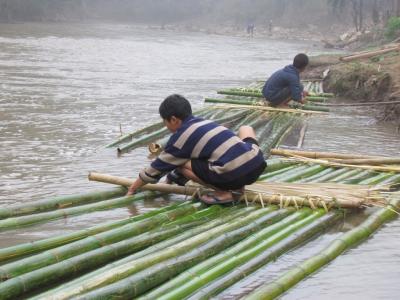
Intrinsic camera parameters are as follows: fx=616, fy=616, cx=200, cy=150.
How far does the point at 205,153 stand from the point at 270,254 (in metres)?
0.89

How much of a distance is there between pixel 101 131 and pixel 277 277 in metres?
5.22

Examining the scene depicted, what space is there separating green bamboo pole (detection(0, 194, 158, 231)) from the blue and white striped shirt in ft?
1.56

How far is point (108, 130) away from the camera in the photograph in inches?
328

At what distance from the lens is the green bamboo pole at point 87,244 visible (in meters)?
3.02

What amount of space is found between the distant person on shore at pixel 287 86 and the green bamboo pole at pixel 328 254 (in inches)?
143

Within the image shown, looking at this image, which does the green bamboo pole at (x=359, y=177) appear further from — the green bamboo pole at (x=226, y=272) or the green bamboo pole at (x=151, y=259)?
the green bamboo pole at (x=226, y=272)

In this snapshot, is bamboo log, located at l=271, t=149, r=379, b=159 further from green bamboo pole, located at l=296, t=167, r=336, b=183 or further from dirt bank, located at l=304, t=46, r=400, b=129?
dirt bank, located at l=304, t=46, r=400, b=129

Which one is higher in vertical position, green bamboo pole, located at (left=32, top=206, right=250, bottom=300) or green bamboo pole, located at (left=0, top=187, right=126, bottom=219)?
green bamboo pole, located at (left=0, top=187, right=126, bottom=219)

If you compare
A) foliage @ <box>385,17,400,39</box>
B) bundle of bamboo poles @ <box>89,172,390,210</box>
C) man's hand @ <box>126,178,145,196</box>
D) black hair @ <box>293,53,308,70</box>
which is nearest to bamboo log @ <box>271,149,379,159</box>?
bundle of bamboo poles @ <box>89,172,390,210</box>

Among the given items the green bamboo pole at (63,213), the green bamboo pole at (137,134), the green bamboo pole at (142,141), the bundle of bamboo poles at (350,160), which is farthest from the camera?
→ the green bamboo pole at (137,134)

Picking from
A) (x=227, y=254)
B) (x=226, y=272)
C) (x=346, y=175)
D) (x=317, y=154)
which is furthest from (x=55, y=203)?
(x=317, y=154)

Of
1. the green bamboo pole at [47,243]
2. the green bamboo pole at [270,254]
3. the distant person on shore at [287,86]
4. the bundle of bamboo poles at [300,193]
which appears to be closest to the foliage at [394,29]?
the distant person on shore at [287,86]

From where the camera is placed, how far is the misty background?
45219 millimetres

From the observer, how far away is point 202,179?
13.8 feet
